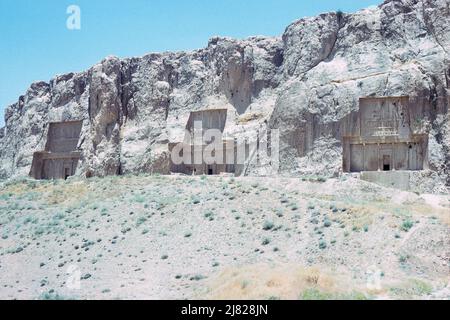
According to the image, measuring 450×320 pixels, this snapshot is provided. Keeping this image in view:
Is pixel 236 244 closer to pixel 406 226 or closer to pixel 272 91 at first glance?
pixel 406 226

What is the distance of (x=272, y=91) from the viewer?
44188mm

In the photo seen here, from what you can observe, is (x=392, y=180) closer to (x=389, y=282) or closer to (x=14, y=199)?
(x=389, y=282)

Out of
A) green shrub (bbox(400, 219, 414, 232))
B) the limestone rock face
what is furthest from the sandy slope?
the limestone rock face

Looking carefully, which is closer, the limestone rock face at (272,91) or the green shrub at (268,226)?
the green shrub at (268,226)

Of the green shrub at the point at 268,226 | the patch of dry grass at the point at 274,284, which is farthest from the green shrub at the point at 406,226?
the green shrub at the point at 268,226

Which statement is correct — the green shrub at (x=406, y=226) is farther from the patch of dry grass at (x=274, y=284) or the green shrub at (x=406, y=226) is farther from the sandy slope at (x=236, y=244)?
the patch of dry grass at (x=274, y=284)

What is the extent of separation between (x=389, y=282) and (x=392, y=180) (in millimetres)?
19046

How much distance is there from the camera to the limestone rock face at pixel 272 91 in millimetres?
37531

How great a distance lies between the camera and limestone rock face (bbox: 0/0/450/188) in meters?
37.5

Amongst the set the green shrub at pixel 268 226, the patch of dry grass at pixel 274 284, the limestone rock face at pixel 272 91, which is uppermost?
the limestone rock face at pixel 272 91

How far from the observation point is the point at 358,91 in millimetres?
38344

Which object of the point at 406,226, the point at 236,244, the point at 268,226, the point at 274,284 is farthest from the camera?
the point at 268,226

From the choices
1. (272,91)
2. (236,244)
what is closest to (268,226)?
(236,244)
